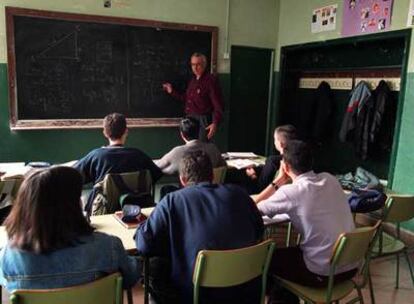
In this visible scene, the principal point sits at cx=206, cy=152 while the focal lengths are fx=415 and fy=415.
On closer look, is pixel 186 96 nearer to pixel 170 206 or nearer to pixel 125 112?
pixel 125 112

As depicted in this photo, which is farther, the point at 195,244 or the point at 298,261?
the point at 298,261

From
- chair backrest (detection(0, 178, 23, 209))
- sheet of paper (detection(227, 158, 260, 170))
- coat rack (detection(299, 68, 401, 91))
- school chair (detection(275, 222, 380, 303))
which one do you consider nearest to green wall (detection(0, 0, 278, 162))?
coat rack (detection(299, 68, 401, 91))

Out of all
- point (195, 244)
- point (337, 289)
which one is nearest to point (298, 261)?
point (337, 289)

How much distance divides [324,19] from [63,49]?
320 cm

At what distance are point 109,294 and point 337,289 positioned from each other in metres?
1.22

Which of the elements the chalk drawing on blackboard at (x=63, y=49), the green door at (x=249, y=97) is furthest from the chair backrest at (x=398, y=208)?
the chalk drawing on blackboard at (x=63, y=49)

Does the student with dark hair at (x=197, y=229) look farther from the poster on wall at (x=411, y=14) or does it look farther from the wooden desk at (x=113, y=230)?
the poster on wall at (x=411, y=14)

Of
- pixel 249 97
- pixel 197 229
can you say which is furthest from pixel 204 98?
pixel 197 229

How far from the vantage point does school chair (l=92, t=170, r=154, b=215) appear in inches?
102

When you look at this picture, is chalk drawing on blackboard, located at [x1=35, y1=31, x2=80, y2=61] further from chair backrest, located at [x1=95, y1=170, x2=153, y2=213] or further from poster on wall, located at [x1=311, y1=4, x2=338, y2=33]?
poster on wall, located at [x1=311, y1=4, x2=338, y2=33]

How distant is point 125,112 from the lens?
5270 mm

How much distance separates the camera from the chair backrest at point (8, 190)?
105 inches

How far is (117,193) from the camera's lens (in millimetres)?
2625

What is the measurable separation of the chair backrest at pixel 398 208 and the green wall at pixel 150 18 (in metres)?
3.50
